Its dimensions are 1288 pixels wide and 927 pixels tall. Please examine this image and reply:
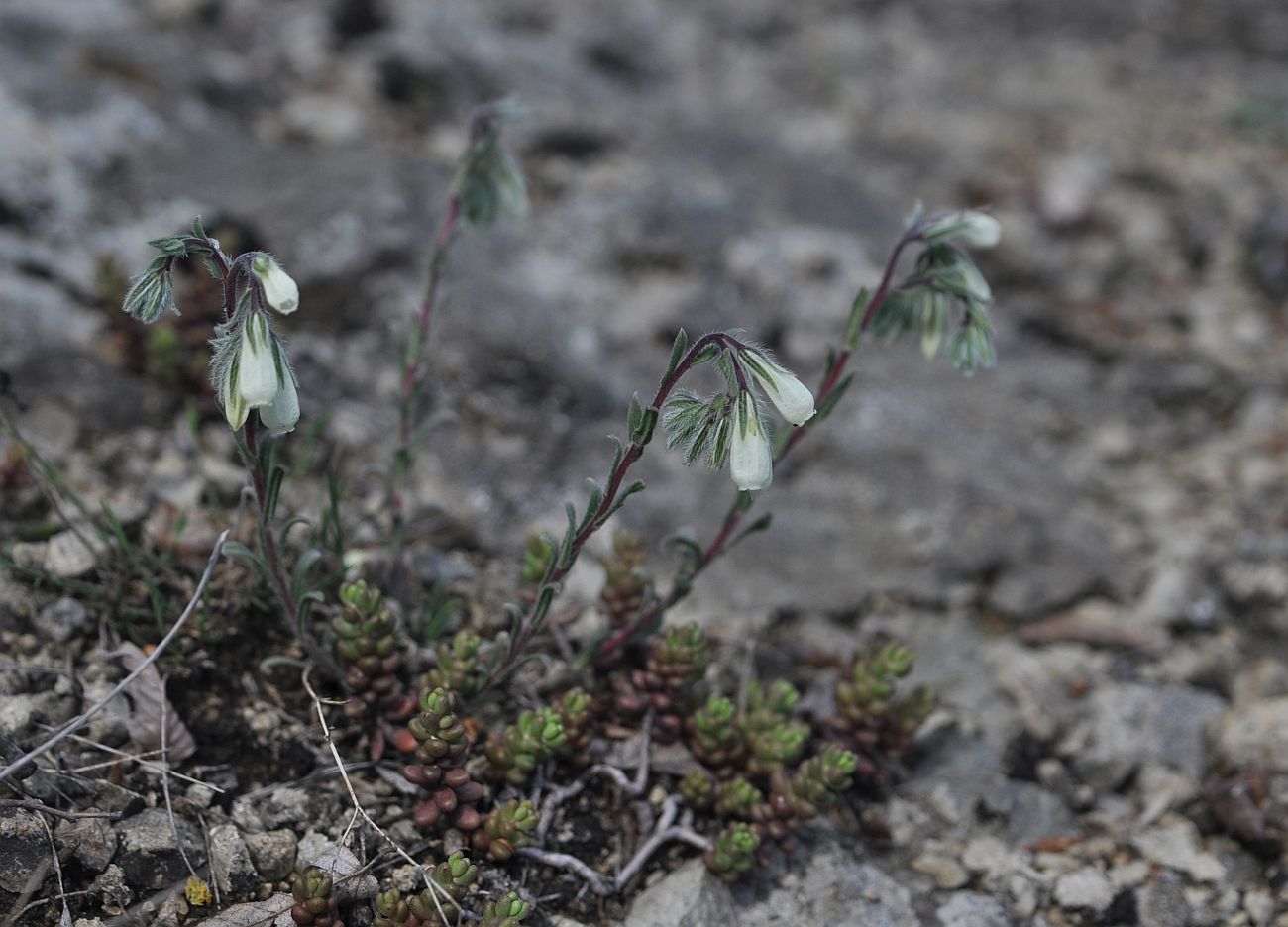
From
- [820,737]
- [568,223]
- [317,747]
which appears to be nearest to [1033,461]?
[820,737]

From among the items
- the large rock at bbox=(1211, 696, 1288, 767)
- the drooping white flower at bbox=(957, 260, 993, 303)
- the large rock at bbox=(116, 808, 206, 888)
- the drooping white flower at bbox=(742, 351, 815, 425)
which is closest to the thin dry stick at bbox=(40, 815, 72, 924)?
the large rock at bbox=(116, 808, 206, 888)

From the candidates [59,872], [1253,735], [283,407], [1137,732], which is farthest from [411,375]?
[1253,735]

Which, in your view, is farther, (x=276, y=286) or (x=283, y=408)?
(x=283, y=408)

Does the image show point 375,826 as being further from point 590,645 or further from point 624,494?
point 624,494

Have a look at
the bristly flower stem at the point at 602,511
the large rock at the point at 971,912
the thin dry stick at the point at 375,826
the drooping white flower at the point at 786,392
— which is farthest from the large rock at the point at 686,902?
the drooping white flower at the point at 786,392

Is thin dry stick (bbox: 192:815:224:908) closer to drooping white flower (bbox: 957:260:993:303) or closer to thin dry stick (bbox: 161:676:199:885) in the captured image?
thin dry stick (bbox: 161:676:199:885)

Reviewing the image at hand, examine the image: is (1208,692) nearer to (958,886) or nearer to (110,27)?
(958,886)

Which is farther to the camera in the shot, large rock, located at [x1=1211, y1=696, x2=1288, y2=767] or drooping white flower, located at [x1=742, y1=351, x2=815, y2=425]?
large rock, located at [x1=1211, y1=696, x2=1288, y2=767]
